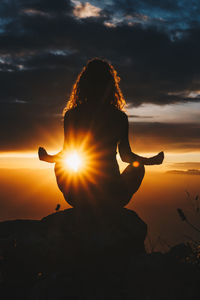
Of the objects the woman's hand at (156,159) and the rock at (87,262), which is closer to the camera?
the rock at (87,262)

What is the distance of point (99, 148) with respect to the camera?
19.8ft

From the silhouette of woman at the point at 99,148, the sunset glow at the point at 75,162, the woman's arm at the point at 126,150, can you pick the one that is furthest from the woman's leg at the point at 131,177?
the sunset glow at the point at 75,162

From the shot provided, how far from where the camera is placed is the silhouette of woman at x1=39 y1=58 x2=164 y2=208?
5961 mm

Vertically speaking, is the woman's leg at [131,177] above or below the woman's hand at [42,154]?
below

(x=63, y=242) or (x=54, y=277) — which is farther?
(x=63, y=242)

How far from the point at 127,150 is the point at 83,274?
2.53 meters

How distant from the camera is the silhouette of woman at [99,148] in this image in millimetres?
5961

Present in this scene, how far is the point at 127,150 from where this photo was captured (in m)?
6.20

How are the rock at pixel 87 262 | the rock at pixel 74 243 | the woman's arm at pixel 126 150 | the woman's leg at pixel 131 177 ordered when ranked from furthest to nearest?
the woman's arm at pixel 126 150 < the woman's leg at pixel 131 177 < the rock at pixel 74 243 < the rock at pixel 87 262

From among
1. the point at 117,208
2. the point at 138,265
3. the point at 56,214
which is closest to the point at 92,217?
the point at 117,208

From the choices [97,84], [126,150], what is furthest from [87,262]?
[97,84]

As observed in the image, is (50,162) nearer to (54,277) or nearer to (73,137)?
(73,137)

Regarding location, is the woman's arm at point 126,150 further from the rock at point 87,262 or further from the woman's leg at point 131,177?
the rock at point 87,262

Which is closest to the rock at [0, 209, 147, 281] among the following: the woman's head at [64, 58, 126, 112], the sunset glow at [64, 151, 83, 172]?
the sunset glow at [64, 151, 83, 172]
